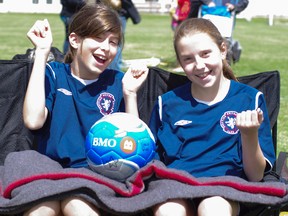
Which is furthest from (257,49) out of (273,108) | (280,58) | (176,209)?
(176,209)

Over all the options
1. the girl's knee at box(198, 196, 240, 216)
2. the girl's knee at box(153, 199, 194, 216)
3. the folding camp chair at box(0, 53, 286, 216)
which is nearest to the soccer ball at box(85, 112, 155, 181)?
the girl's knee at box(153, 199, 194, 216)

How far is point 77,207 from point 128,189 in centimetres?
31

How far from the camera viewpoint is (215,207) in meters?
3.31

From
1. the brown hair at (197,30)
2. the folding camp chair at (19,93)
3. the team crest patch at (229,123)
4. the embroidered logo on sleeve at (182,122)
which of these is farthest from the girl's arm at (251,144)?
the folding camp chair at (19,93)

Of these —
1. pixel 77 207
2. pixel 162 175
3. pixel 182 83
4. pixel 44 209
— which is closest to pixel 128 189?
pixel 162 175

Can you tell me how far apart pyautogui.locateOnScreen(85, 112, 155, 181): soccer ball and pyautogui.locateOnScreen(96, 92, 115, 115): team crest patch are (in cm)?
44

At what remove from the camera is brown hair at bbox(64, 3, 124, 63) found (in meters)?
4.12

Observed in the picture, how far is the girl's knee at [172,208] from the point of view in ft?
10.9

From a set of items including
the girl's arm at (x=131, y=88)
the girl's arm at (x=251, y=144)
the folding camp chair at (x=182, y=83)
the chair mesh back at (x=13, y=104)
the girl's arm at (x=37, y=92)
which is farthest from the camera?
the chair mesh back at (x=13, y=104)

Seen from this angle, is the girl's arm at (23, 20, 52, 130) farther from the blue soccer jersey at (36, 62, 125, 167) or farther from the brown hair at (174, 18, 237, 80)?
the brown hair at (174, 18, 237, 80)

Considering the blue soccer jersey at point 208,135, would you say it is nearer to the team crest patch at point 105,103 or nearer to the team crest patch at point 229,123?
the team crest patch at point 229,123

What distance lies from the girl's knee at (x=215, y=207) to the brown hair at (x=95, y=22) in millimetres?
1313

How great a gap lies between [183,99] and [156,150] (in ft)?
1.14

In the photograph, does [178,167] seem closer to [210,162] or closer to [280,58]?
[210,162]
